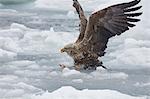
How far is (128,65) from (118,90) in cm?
120

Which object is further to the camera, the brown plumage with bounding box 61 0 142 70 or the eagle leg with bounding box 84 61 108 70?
the eagle leg with bounding box 84 61 108 70

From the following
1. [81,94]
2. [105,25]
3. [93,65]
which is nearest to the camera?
[81,94]

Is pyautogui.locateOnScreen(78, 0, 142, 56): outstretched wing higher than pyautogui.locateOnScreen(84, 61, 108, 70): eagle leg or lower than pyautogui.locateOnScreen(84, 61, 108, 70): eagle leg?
higher

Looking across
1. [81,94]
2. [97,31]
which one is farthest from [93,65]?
[81,94]

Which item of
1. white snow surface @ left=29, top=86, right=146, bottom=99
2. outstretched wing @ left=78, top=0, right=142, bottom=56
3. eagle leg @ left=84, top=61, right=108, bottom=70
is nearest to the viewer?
Result: white snow surface @ left=29, top=86, right=146, bottom=99

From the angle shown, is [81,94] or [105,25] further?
[105,25]

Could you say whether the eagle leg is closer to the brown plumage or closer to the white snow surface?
the brown plumage

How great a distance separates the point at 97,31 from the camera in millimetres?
5500

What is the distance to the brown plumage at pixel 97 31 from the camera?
5379 mm

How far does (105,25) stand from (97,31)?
10 centimetres

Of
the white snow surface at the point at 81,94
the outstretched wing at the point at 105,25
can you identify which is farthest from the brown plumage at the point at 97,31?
the white snow surface at the point at 81,94

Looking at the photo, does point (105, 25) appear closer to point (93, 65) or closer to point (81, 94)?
point (93, 65)

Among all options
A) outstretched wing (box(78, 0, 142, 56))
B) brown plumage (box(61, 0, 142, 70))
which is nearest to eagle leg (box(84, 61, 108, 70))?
brown plumage (box(61, 0, 142, 70))

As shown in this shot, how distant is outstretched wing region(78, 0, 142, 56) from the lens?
5.36 m
